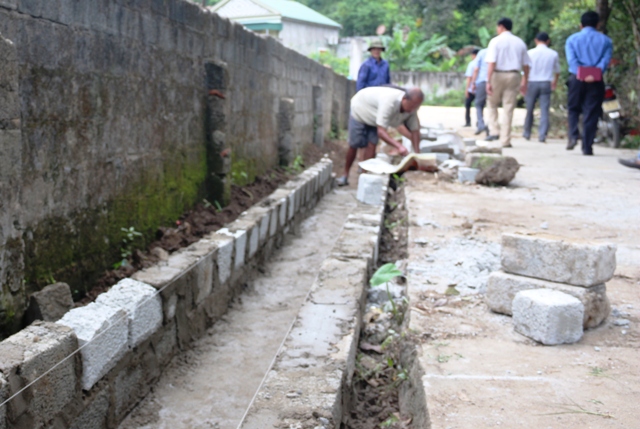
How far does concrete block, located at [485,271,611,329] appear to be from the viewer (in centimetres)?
293

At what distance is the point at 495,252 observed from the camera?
421cm

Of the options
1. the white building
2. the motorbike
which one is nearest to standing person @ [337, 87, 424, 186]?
the motorbike

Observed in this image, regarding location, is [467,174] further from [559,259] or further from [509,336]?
[509,336]

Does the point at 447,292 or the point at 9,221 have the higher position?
the point at 9,221

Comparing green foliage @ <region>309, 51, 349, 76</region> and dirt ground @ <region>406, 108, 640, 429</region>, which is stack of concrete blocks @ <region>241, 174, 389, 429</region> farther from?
green foliage @ <region>309, 51, 349, 76</region>

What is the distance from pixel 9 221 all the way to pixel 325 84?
10.9 meters

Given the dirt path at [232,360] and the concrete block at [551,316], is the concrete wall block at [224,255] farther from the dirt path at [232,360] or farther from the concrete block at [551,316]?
the concrete block at [551,316]

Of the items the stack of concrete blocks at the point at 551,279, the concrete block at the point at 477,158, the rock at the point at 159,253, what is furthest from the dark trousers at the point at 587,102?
the rock at the point at 159,253

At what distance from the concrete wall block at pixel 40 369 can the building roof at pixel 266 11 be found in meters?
21.2

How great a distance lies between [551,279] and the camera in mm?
3068

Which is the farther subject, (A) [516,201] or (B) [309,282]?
(A) [516,201]

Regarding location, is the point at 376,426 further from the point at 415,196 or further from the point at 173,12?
the point at 415,196

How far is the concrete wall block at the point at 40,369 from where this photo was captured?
2.25 meters

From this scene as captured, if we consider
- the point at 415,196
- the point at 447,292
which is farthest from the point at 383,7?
the point at 447,292
